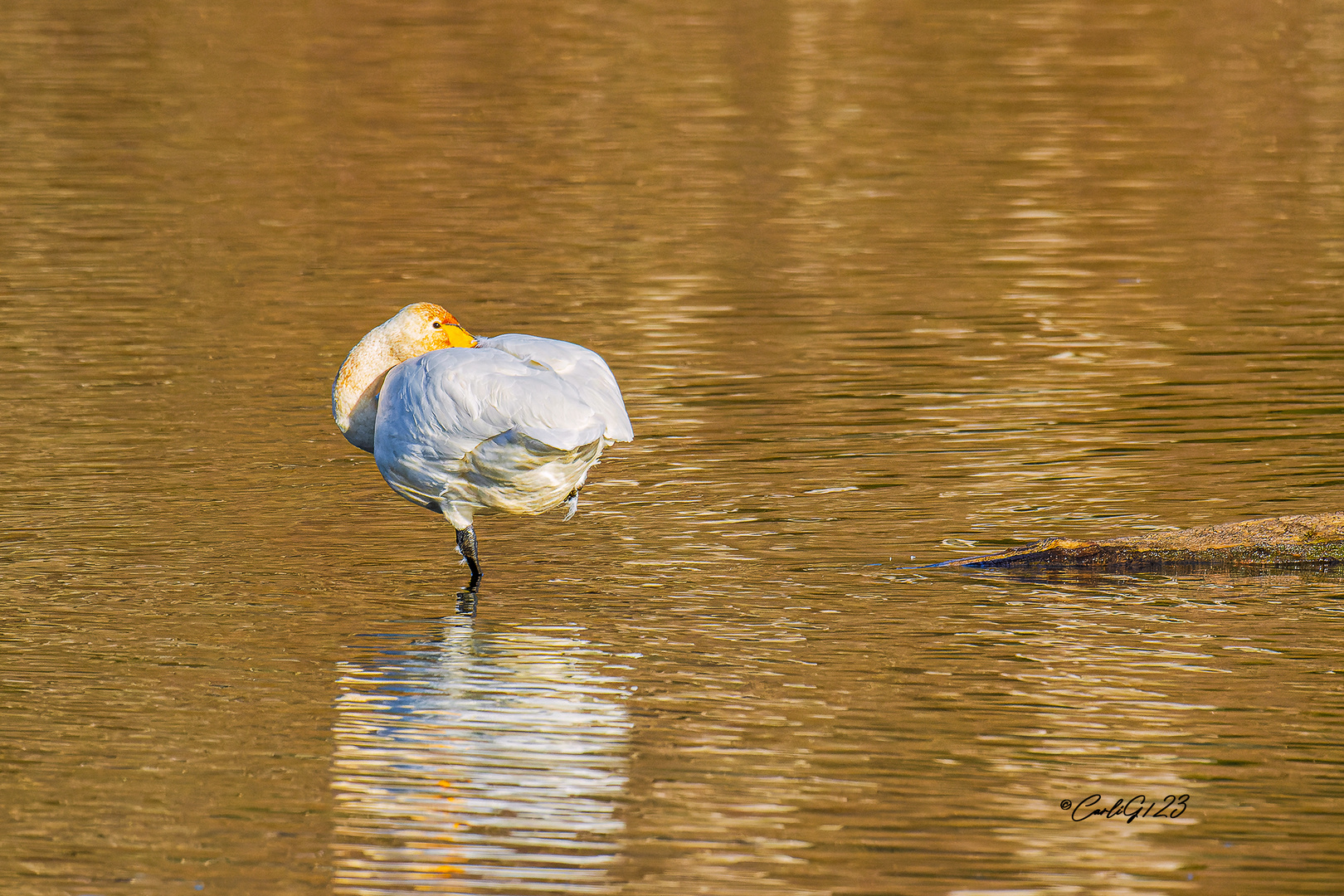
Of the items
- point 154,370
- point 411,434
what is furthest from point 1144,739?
point 154,370

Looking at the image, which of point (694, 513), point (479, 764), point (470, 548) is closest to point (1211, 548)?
point (694, 513)

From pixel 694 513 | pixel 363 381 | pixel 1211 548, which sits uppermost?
pixel 363 381

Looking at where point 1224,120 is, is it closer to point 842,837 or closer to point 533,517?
point 533,517

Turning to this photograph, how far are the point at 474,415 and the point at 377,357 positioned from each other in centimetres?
96

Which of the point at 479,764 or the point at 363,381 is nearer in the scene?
the point at 479,764

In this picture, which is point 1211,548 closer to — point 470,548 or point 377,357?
point 470,548

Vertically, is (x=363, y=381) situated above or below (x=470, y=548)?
above

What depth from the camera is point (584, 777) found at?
6.16 meters

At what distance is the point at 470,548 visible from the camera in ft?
27.3

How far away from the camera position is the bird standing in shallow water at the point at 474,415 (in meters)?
7.65

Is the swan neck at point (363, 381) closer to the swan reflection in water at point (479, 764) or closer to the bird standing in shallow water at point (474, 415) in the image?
the bird standing in shallow water at point (474, 415)

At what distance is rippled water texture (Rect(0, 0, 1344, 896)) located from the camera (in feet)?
19.2

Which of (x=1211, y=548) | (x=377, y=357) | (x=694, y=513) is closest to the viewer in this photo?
(x=1211, y=548)

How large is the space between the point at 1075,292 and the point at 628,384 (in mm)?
4414
